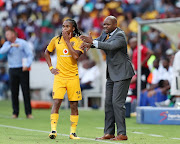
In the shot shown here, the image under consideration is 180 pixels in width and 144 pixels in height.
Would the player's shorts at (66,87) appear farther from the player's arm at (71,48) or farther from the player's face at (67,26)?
the player's face at (67,26)

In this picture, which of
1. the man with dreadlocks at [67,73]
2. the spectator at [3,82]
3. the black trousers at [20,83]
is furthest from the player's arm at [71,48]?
the spectator at [3,82]

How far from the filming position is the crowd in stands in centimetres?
1509

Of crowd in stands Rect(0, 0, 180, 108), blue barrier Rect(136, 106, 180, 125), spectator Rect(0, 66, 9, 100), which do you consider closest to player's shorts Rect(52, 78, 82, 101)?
blue barrier Rect(136, 106, 180, 125)

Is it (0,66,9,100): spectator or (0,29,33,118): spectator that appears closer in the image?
(0,29,33,118): spectator

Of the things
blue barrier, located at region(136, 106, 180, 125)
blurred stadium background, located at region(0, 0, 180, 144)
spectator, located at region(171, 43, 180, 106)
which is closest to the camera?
blurred stadium background, located at region(0, 0, 180, 144)

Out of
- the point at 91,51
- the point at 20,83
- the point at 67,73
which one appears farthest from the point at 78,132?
the point at 91,51

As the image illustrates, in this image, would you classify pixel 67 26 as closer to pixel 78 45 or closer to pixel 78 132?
pixel 78 45

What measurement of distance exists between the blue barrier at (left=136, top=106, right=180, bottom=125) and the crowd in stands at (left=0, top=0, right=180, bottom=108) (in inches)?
103

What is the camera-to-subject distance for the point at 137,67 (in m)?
14.9

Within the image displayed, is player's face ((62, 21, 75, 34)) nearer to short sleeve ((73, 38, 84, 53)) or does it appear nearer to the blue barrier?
short sleeve ((73, 38, 84, 53))

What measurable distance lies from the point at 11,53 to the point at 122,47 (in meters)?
5.35

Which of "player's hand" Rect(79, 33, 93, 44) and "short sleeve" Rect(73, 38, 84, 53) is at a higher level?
"player's hand" Rect(79, 33, 93, 44)

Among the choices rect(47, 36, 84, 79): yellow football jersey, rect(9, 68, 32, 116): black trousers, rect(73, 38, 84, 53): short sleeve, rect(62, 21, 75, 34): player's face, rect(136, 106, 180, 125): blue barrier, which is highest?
rect(62, 21, 75, 34): player's face

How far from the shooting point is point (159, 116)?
38.2 ft
